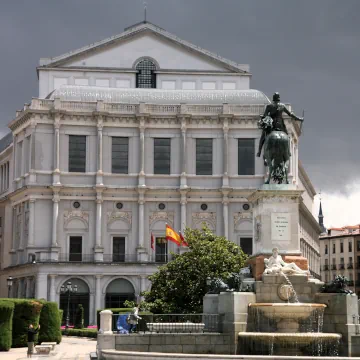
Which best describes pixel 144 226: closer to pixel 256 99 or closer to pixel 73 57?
pixel 256 99

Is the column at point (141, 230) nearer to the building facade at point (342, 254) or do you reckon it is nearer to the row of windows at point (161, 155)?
the row of windows at point (161, 155)

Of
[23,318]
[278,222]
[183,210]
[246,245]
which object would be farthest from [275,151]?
[183,210]

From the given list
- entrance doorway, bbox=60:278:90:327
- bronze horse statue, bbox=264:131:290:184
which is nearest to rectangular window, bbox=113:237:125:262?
entrance doorway, bbox=60:278:90:327

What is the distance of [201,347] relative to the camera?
28391 mm

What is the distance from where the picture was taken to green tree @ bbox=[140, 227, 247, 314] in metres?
52.2

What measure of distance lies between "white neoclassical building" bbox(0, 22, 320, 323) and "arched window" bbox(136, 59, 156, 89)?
994 cm

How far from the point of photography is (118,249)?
297 feet

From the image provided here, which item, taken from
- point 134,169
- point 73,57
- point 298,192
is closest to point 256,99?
point 134,169

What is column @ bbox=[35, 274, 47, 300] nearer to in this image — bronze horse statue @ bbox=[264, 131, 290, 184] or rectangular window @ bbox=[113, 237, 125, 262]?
rectangular window @ bbox=[113, 237, 125, 262]

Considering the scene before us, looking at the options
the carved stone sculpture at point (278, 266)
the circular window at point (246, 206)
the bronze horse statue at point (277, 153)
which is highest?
the circular window at point (246, 206)

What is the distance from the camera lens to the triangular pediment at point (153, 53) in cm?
10550

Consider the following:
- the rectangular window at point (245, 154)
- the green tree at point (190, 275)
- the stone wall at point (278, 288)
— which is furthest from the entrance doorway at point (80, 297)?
the stone wall at point (278, 288)

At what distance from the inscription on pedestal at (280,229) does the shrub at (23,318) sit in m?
20.5

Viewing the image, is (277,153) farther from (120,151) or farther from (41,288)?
(120,151)
